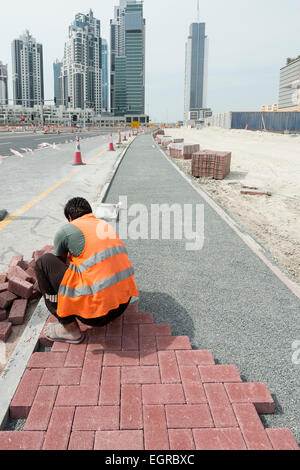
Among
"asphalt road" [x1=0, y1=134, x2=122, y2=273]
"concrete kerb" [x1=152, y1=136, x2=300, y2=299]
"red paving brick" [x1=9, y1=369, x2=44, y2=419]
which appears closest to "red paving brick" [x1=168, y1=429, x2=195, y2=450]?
"red paving brick" [x1=9, y1=369, x2=44, y2=419]

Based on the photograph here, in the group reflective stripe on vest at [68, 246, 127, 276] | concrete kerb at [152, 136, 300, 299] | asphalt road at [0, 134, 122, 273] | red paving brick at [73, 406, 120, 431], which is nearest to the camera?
red paving brick at [73, 406, 120, 431]

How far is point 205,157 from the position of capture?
13.4 metres

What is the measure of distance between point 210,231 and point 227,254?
4.00ft

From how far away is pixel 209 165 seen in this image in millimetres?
13625

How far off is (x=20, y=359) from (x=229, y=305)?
228 cm

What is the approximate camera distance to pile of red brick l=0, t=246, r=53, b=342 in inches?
144

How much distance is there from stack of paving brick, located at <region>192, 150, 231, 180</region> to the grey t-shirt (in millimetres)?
11086

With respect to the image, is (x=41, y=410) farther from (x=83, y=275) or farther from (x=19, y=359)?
(x=83, y=275)

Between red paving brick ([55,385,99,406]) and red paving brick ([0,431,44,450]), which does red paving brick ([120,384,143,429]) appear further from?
red paving brick ([0,431,44,450])

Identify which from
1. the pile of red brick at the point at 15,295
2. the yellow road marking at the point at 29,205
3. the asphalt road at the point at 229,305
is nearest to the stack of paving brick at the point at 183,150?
the yellow road marking at the point at 29,205

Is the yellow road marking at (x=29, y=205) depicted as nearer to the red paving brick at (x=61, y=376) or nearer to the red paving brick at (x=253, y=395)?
the red paving brick at (x=61, y=376)

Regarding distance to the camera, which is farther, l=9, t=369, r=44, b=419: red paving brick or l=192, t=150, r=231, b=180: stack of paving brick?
l=192, t=150, r=231, b=180: stack of paving brick

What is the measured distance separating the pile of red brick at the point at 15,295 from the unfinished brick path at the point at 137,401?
1.76 ft
